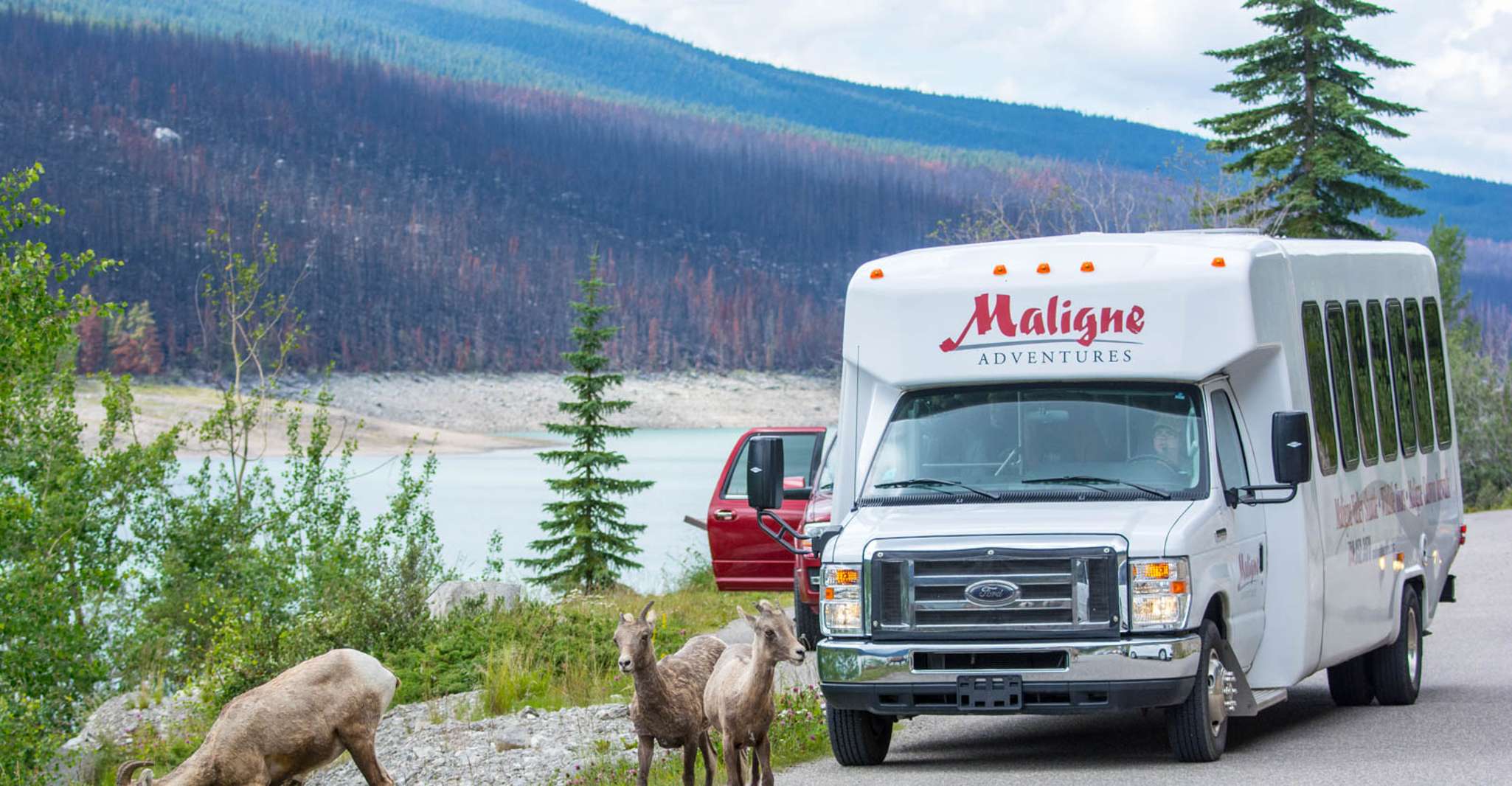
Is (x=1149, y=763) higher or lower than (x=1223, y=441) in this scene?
lower

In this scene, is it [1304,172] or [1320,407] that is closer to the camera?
[1320,407]

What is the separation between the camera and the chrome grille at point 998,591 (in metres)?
9.83

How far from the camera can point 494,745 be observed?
13.5 m

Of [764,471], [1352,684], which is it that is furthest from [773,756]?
[1352,684]

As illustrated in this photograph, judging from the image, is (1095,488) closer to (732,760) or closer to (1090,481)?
(1090,481)

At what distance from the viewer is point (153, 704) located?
24578 mm

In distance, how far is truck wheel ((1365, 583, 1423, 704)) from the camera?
1330 cm

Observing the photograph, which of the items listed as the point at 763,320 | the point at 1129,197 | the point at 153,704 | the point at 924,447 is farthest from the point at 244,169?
the point at 924,447

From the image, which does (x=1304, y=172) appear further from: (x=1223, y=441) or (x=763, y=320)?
(x=763, y=320)

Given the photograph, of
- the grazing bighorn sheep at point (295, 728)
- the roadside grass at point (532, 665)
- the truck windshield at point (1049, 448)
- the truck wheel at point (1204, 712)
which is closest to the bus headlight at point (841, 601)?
the truck windshield at point (1049, 448)

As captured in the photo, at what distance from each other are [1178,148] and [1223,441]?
3116 cm

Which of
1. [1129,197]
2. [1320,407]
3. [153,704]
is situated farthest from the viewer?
[1129,197]

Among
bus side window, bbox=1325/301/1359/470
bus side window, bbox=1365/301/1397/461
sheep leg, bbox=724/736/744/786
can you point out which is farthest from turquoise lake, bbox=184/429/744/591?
sheep leg, bbox=724/736/744/786

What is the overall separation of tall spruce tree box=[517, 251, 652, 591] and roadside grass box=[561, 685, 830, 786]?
17303mm
